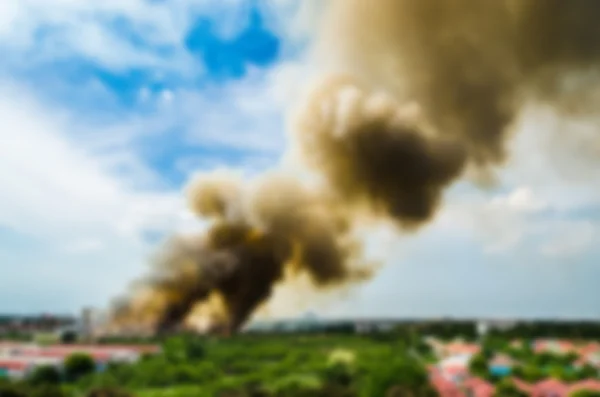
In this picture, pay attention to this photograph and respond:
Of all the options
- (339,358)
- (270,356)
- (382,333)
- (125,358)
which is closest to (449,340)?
(382,333)

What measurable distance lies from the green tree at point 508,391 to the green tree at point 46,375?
13.4 m

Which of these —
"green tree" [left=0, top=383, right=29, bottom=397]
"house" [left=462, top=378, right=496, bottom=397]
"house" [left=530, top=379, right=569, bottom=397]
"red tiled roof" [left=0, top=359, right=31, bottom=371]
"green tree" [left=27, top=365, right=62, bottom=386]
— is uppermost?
"red tiled roof" [left=0, top=359, right=31, bottom=371]

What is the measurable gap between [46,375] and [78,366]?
1731 millimetres

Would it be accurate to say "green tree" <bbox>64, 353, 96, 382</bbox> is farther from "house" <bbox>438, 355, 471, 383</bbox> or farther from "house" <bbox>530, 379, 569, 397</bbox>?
"house" <bbox>530, 379, 569, 397</bbox>

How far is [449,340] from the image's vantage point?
144ft

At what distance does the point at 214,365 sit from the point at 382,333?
20807mm

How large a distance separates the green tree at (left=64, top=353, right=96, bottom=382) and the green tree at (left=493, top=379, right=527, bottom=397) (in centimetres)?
1342

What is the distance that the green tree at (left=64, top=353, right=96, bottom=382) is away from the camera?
23.2 meters

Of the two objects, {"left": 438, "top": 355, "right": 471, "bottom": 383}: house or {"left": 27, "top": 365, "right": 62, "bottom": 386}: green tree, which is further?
{"left": 438, "top": 355, "right": 471, "bottom": 383}: house

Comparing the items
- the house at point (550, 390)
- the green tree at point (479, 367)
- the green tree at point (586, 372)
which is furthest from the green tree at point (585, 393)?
the green tree at point (586, 372)

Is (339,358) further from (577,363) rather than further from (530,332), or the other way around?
(530,332)

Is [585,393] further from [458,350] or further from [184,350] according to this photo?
[458,350]

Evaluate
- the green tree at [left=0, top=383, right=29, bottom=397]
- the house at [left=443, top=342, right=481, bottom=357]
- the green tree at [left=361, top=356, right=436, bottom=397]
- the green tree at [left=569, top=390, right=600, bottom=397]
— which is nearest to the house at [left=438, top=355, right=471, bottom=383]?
the green tree at [left=569, top=390, right=600, bottom=397]

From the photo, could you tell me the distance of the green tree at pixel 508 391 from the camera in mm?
19292
